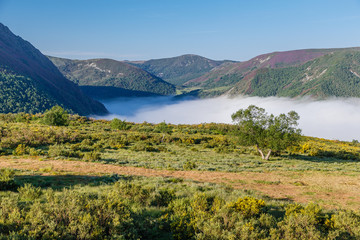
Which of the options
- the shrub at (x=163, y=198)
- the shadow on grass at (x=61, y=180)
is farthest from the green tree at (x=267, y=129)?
the shrub at (x=163, y=198)

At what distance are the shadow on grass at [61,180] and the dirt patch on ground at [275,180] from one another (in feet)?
5.42

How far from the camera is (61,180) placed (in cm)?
1295

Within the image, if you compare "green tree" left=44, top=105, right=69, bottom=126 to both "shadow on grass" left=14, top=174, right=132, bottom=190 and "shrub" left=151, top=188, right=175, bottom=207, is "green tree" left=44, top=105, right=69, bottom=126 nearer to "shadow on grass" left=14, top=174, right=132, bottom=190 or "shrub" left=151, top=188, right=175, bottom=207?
"shadow on grass" left=14, top=174, right=132, bottom=190

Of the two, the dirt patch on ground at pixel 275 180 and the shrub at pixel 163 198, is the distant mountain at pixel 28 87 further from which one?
the shrub at pixel 163 198

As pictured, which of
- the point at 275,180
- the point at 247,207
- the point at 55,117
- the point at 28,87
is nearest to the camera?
the point at 247,207

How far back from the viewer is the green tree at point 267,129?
28.7 meters

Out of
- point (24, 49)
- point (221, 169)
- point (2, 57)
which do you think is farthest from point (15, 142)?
point (24, 49)

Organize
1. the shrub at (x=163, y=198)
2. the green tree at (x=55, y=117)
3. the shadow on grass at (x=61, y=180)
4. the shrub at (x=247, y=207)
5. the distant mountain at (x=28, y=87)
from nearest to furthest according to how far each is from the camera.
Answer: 1. the shrub at (x=247, y=207)
2. the shrub at (x=163, y=198)
3. the shadow on grass at (x=61, y=180)
4. the green tree at (x=55, y=117)
5. the distant mountain at (x=28, y=87)

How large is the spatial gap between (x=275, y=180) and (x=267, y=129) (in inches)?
529

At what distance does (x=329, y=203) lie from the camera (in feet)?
41.6

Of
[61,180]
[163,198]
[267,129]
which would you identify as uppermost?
[267,129]

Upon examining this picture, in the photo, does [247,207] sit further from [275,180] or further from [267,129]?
[267,129]

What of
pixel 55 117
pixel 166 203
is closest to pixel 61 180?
pixel 166 203

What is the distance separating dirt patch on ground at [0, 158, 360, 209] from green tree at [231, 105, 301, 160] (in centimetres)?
817
